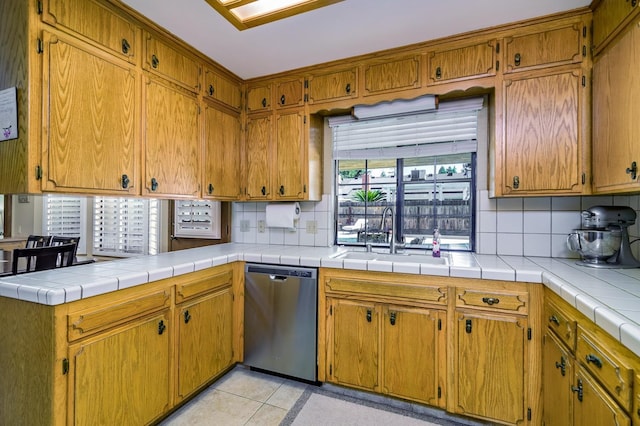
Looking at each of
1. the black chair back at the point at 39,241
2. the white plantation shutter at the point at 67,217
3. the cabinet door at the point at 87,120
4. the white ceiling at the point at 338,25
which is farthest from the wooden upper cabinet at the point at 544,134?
the white plantation shutter at the point at 67,217

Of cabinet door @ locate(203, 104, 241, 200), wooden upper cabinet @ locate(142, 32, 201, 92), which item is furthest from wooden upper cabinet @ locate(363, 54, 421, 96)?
wooden upper cabinet @ locate(142, 32, 201, 92)

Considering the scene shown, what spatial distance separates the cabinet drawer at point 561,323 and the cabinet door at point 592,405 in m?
0.12

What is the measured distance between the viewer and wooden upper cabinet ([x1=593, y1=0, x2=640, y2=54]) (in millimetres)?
1398

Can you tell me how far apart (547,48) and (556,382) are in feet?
6.31

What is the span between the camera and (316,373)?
2.12 meters

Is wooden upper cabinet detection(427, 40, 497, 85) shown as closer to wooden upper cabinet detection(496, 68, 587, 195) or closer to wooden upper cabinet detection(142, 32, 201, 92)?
wooden upper cabinet detection(496, 68, 587, 195)

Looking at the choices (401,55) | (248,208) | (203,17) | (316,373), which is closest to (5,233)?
(248,208)

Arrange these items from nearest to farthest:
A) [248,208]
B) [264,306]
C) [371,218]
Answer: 1. [264,306]
2. [371,218]
3. [248,208]

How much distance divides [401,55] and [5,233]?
6043mm

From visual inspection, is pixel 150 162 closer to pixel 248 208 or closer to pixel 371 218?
pixel 248 208

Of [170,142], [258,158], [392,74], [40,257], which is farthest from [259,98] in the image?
[40,257]

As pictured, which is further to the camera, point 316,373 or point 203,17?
point 316,373

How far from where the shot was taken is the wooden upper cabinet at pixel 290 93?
8.49 feet

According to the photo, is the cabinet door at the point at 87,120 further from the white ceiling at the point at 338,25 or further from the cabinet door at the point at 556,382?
the cabinet door at the point at 556,382
